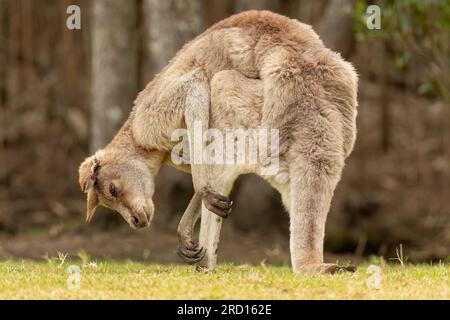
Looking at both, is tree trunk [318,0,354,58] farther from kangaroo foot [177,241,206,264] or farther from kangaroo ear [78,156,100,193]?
kangaroo foot [177,241,206,264]

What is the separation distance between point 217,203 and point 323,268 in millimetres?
902

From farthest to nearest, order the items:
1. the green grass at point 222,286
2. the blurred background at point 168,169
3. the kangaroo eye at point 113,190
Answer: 1. the blurred background at point 168,169
2. the kangaroo eye at point 113,190
3. the green grass at point 222,286

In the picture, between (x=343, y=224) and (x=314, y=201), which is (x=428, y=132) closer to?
(x=343, y=224)

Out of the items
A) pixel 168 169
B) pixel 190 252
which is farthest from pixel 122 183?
pixel 168 169

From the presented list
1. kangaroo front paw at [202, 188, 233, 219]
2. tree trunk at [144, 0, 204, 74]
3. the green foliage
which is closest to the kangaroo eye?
kangaroo front paw at [202, 188, 233, 219]

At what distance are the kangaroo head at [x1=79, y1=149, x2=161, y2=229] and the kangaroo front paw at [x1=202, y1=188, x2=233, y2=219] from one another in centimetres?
69

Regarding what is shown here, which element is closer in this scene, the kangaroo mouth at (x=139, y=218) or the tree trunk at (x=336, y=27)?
the kangaroo mouth at (x=139, y=218)

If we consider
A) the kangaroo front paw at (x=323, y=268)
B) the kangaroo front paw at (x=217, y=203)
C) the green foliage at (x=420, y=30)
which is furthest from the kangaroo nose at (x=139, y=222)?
the green foliage at (x=420, y=30)

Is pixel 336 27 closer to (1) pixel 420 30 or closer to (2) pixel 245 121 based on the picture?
(1) pixel 420 30

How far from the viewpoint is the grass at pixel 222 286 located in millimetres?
4707

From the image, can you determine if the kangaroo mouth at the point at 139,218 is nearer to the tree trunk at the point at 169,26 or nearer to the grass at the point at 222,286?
the grass at the point at 222,286

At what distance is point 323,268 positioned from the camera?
5.35 meters

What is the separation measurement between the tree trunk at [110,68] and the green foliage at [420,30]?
2901mm

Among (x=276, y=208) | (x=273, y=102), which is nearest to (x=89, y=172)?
(x=273, y=102)
